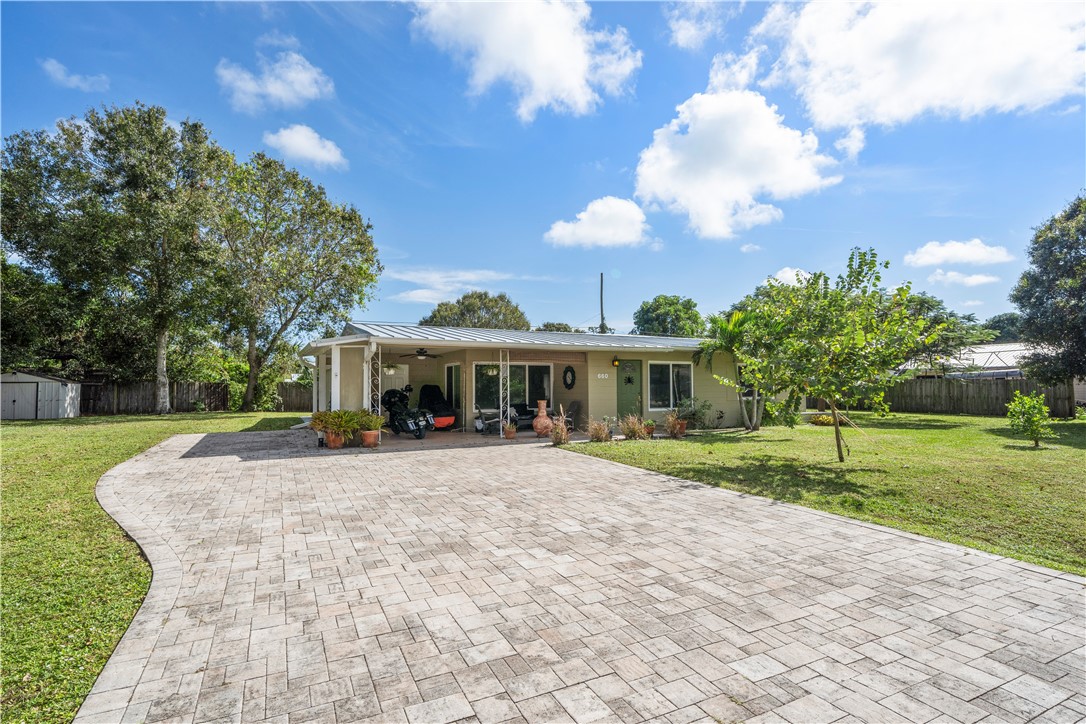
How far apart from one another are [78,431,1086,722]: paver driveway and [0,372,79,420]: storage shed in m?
19.3

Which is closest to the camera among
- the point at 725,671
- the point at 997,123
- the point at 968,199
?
the point at 725,671

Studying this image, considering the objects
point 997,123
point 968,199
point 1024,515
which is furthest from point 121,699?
point 968,199

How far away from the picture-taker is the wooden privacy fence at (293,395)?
2588 cm

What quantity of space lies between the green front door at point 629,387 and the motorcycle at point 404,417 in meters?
5.38

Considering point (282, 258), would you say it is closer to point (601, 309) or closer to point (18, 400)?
point (18, 400)

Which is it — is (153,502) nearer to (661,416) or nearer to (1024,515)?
(1024,515)

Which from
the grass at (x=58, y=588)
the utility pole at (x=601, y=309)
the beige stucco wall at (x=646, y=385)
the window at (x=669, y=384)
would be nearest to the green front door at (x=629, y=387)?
the beige stucco wall at (x=646, y=385)

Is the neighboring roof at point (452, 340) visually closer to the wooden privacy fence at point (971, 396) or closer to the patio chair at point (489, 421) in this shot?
the patio chair at point (489, 421)

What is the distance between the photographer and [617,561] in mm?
4090

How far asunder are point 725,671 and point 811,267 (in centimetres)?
824

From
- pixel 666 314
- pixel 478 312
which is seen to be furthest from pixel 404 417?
pixel 666 314

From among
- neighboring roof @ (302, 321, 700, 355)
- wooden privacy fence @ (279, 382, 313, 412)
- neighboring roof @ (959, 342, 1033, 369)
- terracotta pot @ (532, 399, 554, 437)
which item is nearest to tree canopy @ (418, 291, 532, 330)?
wooden privacy fence @ (279, 382, 313, 412)

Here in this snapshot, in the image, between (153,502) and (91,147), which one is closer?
(153,502)

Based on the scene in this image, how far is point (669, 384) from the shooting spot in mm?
14938
